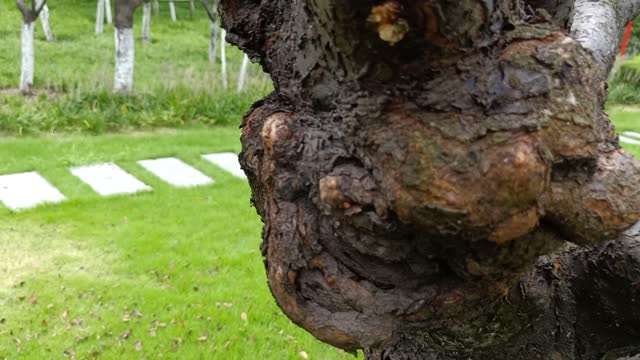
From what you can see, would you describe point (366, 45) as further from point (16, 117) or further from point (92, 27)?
point (92, 27)

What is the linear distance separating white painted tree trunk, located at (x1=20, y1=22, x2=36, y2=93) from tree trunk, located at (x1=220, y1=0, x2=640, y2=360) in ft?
26.2

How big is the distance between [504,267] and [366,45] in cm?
35

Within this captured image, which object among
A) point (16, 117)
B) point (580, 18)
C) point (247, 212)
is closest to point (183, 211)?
point (247, 212)

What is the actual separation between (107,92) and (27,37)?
141cm

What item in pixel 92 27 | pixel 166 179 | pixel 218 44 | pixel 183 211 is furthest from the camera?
pixel 92 27

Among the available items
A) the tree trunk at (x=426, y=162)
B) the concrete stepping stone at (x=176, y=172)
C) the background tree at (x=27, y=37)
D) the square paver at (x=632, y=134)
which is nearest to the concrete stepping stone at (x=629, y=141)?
the square paver at (x=632, y=134)

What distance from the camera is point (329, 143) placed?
3.26 feet

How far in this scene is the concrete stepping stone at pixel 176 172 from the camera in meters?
5.85

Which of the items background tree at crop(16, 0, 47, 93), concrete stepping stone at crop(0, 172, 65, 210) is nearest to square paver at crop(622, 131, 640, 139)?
concrete stepping stone at crop(0, 172, 65, 210)

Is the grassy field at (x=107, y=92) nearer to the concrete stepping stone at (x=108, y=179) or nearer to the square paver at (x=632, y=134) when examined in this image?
the concrete stepping stone at (x=108, y=179)

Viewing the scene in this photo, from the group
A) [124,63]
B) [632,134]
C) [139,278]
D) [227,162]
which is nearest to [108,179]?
[227,162]

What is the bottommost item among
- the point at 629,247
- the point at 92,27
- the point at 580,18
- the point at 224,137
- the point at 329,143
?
the point at 92,27

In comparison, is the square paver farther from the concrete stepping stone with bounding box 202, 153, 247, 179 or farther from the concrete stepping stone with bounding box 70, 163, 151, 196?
the concrete stepping stone with bounding box 70, 163, 151, 196

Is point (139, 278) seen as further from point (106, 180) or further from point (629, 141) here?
point (629, 141)
